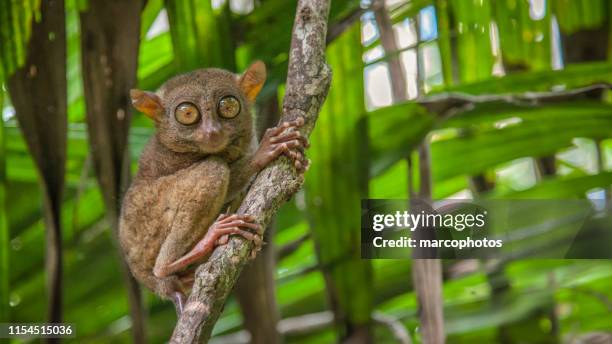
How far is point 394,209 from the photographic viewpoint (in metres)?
3.35

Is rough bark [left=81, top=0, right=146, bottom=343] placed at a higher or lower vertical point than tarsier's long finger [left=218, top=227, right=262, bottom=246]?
higher

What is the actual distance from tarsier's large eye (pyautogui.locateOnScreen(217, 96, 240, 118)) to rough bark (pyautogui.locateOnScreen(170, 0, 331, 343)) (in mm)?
394

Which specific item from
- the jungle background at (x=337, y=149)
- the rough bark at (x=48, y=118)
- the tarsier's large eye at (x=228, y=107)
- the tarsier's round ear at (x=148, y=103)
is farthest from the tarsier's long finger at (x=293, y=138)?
the rough bark at (x=48, y=118)

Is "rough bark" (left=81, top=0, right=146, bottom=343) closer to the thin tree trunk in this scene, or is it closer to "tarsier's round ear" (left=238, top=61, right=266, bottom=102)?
"tarsier's round ear" (left=238, top=61, right=266, bottom=102)

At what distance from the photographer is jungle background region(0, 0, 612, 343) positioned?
3510 millimetres

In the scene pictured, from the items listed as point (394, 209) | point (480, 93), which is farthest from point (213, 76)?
point (480, 93)

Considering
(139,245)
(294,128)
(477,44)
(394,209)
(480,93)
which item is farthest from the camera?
(477,44)

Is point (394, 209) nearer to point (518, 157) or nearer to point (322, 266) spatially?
point (322, 266)

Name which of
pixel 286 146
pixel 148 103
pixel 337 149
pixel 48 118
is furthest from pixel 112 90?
pixel 286 146

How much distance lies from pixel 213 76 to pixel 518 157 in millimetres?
1663

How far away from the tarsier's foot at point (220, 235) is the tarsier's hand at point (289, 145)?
0.23m

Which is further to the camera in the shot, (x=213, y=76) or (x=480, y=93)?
(x=480, y=93)

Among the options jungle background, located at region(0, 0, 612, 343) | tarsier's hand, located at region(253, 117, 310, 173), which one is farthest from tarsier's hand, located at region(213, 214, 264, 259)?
jungle background, located at region(0, 0, 612, 343)

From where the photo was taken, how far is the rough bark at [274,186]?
199 centimetres
